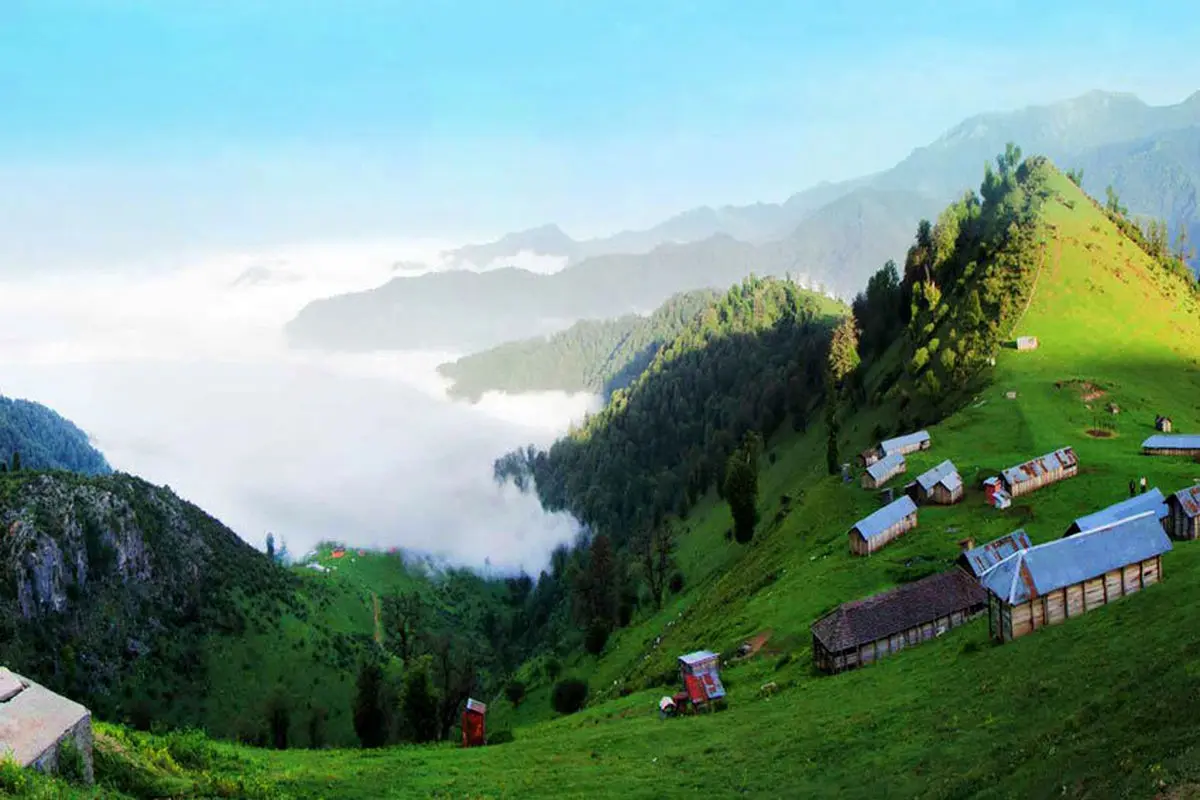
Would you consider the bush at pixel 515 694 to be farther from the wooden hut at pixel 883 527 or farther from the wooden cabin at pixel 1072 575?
the wooden cabin at pixel 1072 575

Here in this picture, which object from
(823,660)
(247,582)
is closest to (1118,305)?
(823,660)

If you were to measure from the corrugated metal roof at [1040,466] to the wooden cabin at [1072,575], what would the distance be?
3581 cm

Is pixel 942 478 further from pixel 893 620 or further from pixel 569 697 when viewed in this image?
pixel 569 697

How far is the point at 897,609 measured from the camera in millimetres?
67312

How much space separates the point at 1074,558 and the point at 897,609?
16.9 metres

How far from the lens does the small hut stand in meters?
64.8

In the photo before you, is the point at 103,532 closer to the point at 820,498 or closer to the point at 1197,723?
the point at 820,498

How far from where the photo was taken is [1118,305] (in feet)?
531

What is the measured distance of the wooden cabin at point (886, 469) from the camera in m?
108

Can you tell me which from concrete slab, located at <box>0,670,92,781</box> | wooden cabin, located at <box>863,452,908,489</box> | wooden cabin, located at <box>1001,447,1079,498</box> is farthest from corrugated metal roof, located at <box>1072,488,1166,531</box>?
concrete slab, located at <box>0,670,92,781</box>

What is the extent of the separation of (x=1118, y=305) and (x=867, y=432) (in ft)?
175

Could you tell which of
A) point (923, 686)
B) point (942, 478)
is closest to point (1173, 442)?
point (942, 478)

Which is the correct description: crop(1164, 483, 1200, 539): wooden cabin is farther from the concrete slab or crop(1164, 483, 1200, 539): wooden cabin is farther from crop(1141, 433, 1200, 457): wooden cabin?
the concrete slab

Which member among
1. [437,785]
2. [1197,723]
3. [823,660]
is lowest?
[823,660]
